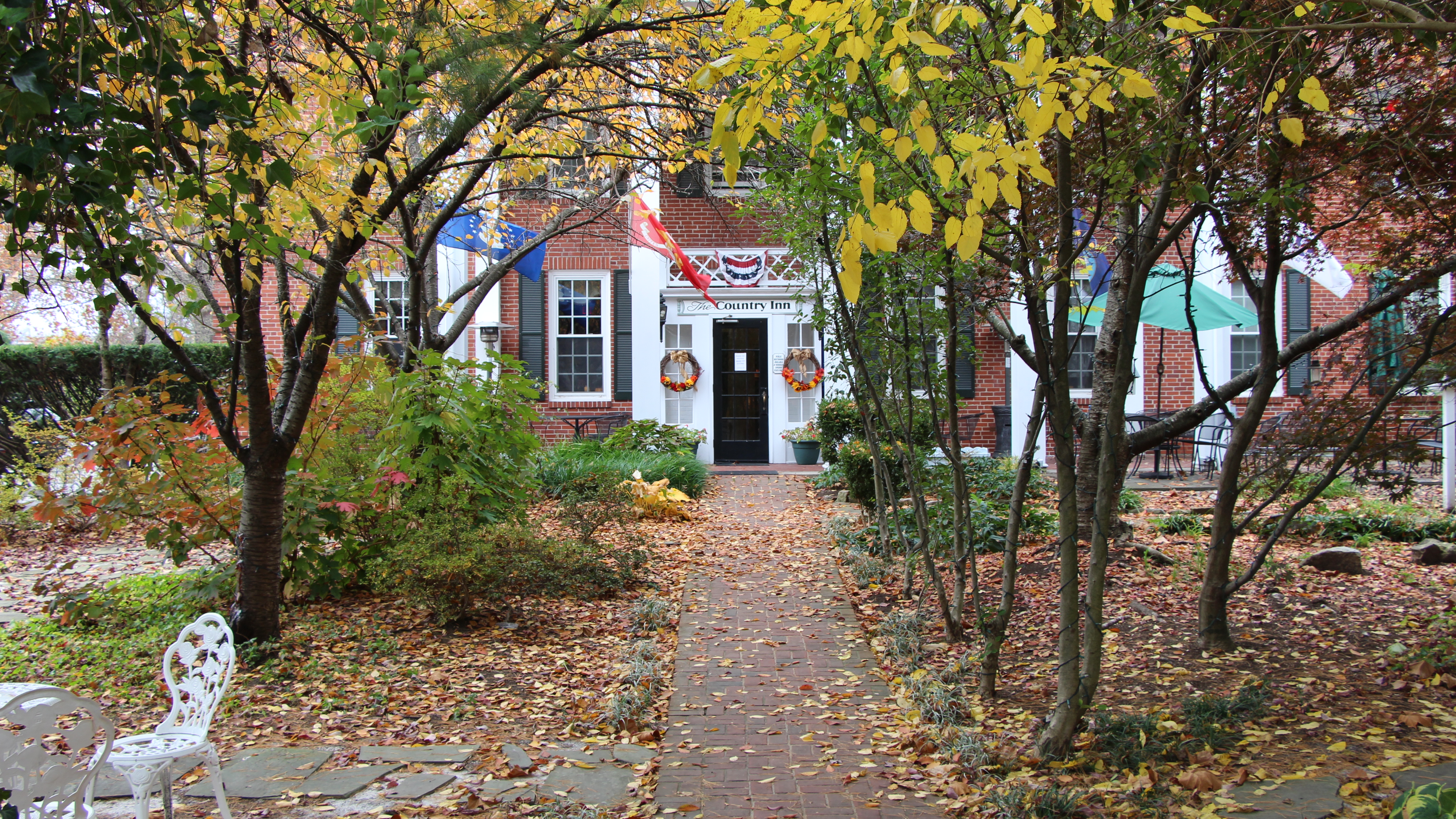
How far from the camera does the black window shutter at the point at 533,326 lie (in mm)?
13672

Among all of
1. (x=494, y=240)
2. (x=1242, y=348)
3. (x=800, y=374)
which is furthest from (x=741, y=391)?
(x=1242, y=348)

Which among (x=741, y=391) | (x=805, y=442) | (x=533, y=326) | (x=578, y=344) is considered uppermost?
(x=533, y=326)

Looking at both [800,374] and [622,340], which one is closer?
[800,374]

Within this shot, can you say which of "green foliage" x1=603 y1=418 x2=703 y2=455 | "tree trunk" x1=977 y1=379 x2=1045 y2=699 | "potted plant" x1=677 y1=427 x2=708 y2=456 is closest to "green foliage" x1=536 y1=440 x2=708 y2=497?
"green foliage" x1=603 y1=418 x2=703 y2=455

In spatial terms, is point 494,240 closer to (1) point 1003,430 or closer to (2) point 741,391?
(2) point 741,391

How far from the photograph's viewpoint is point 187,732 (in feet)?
9.95

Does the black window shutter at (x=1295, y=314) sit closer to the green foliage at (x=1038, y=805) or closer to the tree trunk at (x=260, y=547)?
the green foliage at (x=1038, y=805)

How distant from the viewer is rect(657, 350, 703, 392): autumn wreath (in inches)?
529

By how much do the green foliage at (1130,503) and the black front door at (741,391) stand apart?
5.95 metres

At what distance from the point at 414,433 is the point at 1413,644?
5.38 m

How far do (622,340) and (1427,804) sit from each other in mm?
12253

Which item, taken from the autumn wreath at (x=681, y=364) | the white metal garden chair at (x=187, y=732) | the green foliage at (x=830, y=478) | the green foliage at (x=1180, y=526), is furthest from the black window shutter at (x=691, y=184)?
the white metal garden chair at (x=187, y=732)

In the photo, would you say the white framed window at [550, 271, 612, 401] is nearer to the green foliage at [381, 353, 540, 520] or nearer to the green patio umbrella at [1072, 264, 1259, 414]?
the green patio umbrella at [1072, 264, 1259, 414]

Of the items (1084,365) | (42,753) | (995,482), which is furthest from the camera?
(1084,365)
